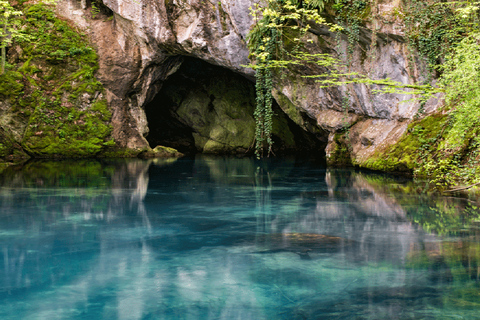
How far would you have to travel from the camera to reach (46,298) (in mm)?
4625

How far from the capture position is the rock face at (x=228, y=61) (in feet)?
52.7

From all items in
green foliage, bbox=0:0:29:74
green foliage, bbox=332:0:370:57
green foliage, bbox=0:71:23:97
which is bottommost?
green foliage, bbox=0:71:23:97

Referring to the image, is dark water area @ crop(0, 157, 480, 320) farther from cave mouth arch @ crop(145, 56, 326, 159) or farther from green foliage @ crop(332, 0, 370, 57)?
cave mouth arch @ crop(145, 56, 326, 159)

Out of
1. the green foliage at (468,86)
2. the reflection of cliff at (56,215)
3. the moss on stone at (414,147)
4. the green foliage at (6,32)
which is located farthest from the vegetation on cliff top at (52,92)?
the green foliage at (468,86)

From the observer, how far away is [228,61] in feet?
66.2

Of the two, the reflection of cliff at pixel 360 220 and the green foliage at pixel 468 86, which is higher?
the green foliage at pixel 468 86

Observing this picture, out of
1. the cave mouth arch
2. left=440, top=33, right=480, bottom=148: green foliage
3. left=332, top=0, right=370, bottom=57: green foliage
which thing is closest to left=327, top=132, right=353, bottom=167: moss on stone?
left=332, top=0, right=370, bottom=57: green foliage

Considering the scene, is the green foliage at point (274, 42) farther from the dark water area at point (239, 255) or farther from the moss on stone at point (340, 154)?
the dark water area at point (239, 255)

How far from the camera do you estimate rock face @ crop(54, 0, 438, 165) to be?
52.7 feet

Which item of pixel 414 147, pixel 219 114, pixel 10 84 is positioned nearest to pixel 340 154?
pixel 414 147

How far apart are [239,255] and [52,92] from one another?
815 inches

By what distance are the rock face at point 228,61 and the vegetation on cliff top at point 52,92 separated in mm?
790

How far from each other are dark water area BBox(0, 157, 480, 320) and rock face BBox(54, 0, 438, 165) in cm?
642

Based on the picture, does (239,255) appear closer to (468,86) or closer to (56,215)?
(56,215)
